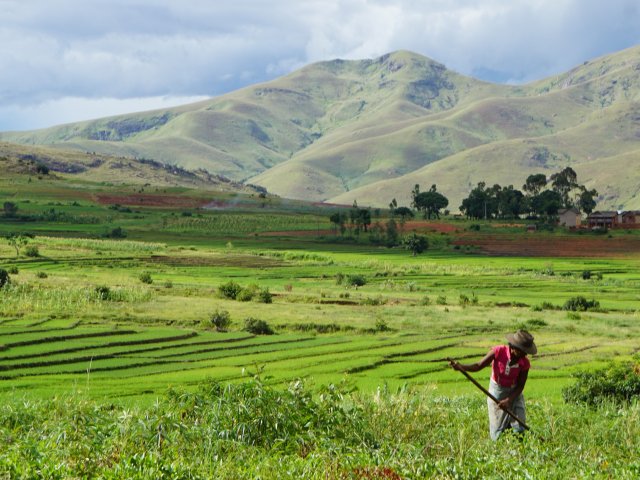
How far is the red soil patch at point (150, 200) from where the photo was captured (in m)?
174

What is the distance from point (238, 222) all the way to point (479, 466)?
14440 centimetres

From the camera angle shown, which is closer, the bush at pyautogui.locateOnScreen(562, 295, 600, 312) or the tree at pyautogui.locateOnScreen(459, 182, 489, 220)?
the bush at pyautogui.locateOnScreen(562, 295, 600, 312)

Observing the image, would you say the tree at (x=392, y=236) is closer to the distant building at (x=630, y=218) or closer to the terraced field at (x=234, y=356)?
the distant building at (x=630, y=218)

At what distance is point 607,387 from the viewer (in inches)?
1030

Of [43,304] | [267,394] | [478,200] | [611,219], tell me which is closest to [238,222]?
[478,200]

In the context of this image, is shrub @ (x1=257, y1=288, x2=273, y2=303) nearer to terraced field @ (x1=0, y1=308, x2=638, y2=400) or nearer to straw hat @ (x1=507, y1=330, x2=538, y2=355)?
terraced field @ (x1=0, y1=308, x2=638, y2=400)

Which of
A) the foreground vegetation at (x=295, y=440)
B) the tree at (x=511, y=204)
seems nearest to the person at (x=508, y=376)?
the foreground vegetation at (x=295, y=440)

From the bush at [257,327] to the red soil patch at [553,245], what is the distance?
69561 mm

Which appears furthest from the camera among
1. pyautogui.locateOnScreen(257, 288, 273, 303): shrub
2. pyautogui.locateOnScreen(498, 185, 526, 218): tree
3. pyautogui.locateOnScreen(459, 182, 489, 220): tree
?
pyautogui.locateOnScreen(459, 182, 489, 220): tree

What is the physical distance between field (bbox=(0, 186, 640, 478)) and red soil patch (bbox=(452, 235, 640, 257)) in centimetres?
58

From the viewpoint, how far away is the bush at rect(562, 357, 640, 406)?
25922 mm

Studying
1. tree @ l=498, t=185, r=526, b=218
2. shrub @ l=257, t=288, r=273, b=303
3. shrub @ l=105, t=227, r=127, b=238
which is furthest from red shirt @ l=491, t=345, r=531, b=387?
tree @ l=498, t=185, r=526, b=218

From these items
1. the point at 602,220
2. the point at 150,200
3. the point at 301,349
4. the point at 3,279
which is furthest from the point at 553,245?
the point at 150,200

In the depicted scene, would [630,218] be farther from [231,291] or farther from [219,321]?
[219,321]
